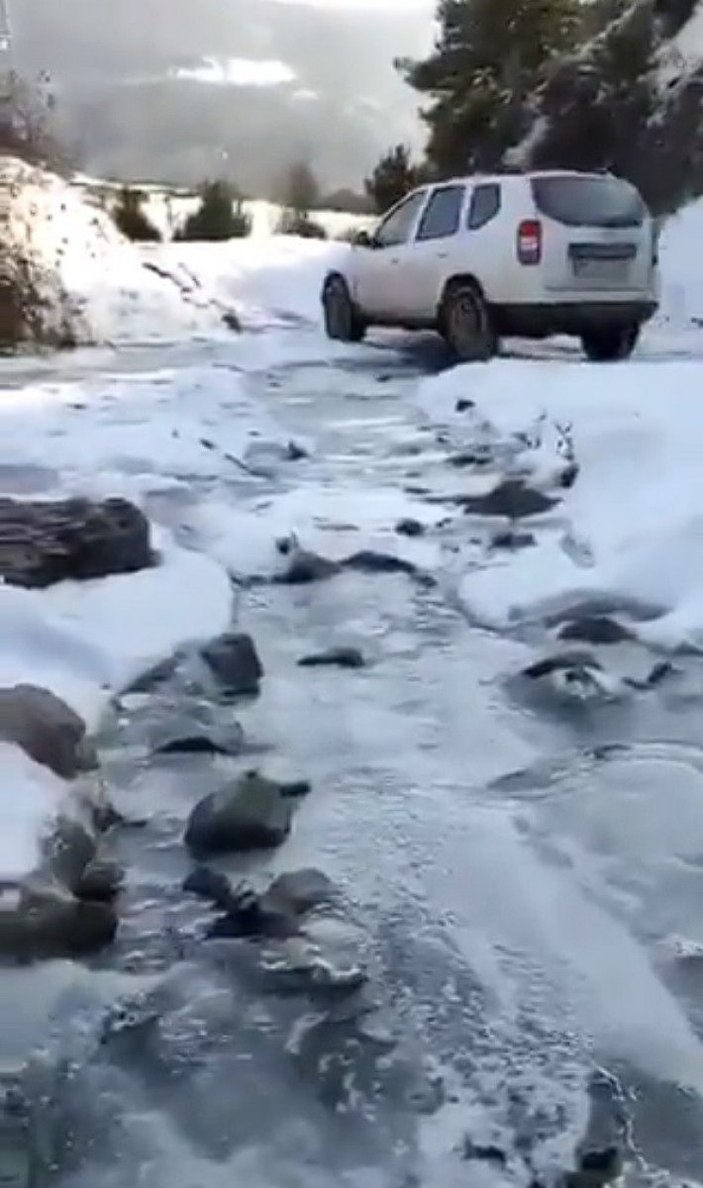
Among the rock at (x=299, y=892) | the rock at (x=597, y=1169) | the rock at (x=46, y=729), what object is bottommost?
the rock at (x=299, y=892)

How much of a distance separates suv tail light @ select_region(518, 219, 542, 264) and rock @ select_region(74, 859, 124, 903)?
35.2 ft

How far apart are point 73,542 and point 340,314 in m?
11.3

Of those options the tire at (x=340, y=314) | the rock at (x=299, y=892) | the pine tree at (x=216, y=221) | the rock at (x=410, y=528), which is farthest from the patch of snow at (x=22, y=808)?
the pine tree at (x=216, y=221)

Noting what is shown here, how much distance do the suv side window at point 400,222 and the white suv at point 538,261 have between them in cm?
30

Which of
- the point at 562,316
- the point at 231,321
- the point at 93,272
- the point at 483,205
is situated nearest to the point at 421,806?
the point at 562,316

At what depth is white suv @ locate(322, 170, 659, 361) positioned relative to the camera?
14.6 meters

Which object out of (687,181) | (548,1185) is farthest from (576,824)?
(687,181)

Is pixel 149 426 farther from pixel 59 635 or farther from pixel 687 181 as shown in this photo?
pixel 687 181

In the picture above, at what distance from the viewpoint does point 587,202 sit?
14.9 m

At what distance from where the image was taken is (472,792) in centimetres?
520

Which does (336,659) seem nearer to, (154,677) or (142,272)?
(154,677)

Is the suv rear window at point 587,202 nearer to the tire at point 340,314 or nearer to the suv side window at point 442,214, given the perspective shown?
the suv side window at point 442,214

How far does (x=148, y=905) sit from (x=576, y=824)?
125cm

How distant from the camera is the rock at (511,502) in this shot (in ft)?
29.6
